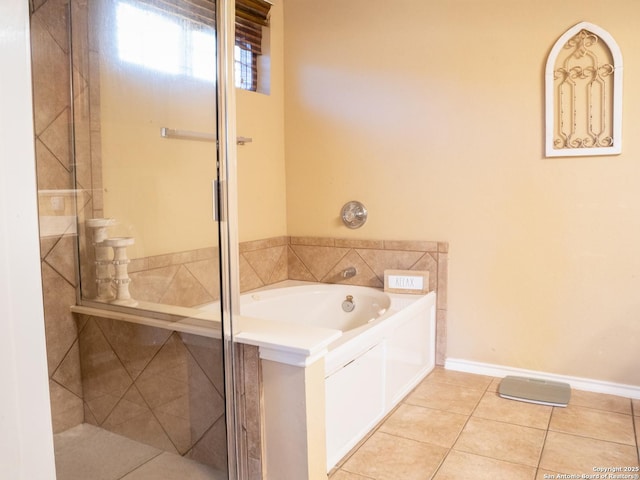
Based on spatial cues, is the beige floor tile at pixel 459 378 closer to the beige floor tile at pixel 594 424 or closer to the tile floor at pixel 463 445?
the tile floor at pixel 463 445

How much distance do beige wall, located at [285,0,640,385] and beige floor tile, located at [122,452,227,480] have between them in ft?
6.15

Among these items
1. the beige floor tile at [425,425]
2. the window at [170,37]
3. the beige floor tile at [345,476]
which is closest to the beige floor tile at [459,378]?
the beige floor tile at [425,425]

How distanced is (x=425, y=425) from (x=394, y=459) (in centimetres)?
37

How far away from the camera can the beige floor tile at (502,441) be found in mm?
2174

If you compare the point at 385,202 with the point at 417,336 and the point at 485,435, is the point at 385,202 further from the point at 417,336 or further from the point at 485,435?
the point at 485,435

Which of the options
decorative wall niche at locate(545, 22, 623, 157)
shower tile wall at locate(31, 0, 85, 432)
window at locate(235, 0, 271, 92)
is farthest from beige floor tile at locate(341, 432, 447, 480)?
window at locate(235, 0, 271, 92)

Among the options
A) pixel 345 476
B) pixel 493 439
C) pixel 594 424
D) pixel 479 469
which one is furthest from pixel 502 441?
pixel 345 476

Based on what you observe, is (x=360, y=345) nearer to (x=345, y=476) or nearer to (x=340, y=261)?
(x=345, y=476)

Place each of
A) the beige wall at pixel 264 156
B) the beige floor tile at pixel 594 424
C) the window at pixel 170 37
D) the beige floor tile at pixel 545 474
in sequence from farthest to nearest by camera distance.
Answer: the beige wall at pixel 264 156 → the beige floor tile at pixel 594 424 → the beige floor tile at pixel 545 474 → the window at pixel 170 37

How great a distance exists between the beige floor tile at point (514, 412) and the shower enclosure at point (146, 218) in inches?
54.9

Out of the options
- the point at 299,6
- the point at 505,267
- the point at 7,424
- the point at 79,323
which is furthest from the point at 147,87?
the point at 505,267

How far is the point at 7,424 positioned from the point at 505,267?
2917 millimetres

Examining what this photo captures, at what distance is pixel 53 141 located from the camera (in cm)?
192

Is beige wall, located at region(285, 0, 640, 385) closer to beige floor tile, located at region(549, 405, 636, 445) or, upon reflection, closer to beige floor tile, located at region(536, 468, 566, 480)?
beige floor tile, located at region(549, 405, 636, 445)
